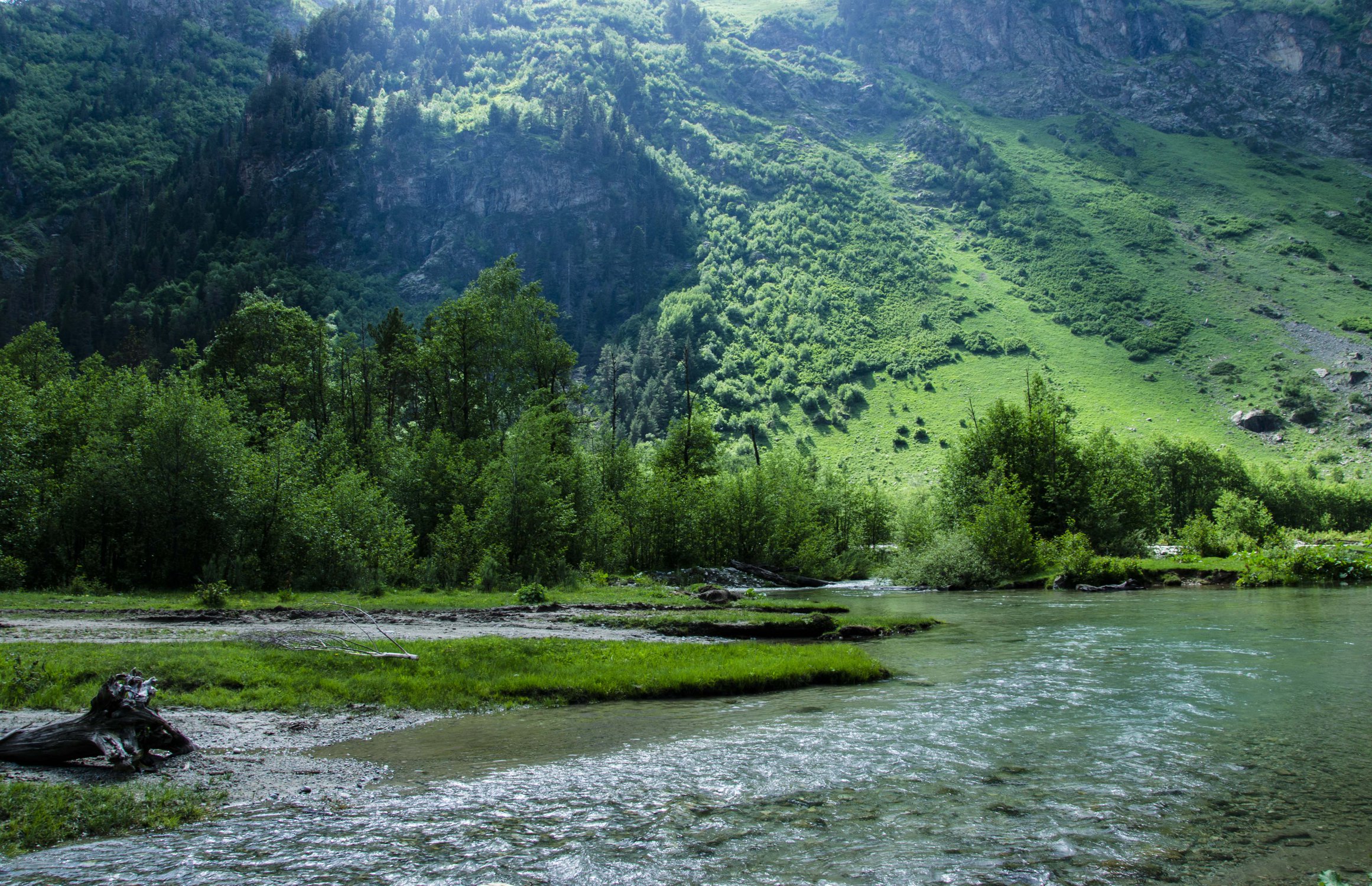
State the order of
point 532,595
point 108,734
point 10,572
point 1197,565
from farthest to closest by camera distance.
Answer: point 1197,565, point 532,595, point 10,572, point 108,734

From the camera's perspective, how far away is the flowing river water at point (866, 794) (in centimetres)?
959

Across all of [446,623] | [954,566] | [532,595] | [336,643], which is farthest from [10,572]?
[954,566]

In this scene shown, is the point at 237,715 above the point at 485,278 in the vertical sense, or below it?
below

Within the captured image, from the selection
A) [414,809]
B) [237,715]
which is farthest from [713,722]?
[237,715]

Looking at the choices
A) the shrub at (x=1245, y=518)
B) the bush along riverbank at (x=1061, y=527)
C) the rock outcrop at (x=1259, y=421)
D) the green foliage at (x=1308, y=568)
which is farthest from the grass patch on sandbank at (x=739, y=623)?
the rock outcrop at (x=1259, y=421)

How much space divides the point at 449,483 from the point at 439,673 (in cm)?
3229

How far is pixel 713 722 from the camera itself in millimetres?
17359

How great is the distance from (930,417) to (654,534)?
11263 centimetres

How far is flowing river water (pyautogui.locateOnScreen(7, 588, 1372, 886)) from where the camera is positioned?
959 centimetres

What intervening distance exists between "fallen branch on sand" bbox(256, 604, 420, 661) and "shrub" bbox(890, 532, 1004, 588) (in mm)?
45133

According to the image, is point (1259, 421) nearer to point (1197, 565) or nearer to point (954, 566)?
point (1197, 565)

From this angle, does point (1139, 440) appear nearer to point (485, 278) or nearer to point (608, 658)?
point (485, 278)

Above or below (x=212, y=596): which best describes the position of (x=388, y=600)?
below

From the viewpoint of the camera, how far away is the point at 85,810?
10.3 m
